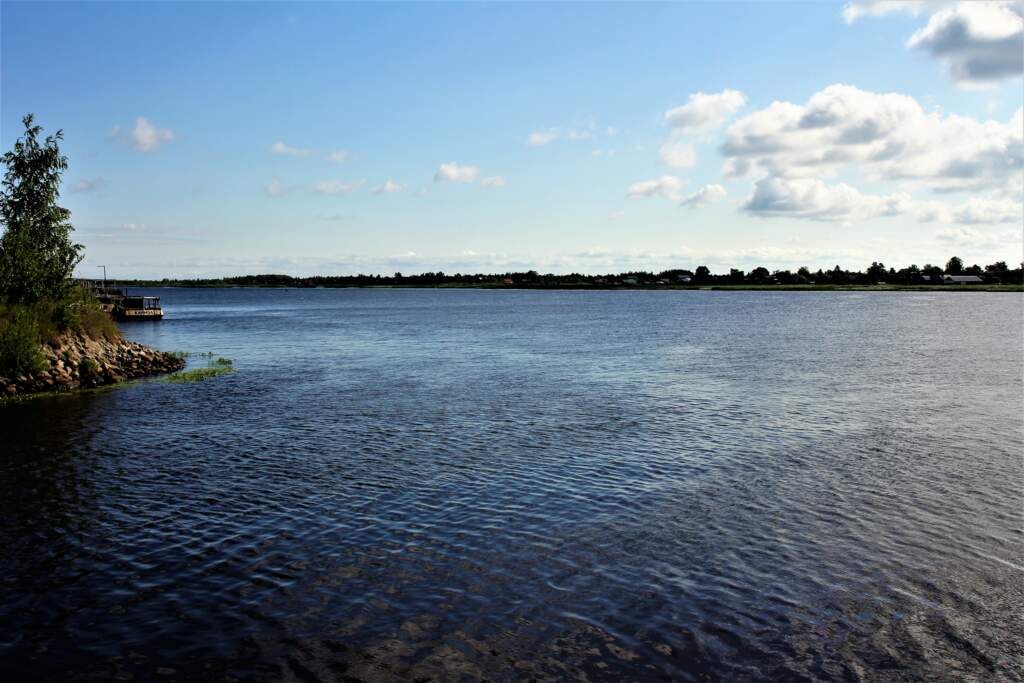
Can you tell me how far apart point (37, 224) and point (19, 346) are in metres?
13.4

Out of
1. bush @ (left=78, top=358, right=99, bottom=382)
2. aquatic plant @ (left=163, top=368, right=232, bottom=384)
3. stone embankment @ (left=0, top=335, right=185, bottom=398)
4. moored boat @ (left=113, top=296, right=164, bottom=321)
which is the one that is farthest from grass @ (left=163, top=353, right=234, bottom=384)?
moored boat @ (left=113, top=296, right=164, bottom=321)

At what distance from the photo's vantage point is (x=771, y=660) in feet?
44.7

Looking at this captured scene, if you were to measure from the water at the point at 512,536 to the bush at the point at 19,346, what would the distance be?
4.04 meters

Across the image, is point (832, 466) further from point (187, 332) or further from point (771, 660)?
point (187, 332)

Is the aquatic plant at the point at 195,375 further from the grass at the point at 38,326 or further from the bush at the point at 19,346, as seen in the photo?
the bush at the point at 19,346

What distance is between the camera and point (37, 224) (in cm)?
5253

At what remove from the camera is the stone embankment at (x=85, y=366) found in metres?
44.7

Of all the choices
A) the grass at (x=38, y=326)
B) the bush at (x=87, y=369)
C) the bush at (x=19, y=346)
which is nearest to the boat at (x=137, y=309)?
the grass at (x=38, y=326)

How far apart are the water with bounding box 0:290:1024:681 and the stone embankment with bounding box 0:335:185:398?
3.31 meters

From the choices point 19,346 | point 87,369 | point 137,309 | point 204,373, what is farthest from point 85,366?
point 137,309

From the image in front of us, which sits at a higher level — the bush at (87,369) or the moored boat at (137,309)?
the moored boat at (137,309)

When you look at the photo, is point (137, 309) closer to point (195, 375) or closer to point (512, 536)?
point (195, 375)

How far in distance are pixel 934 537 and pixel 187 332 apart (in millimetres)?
107664

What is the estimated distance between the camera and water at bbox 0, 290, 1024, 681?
549 inches
